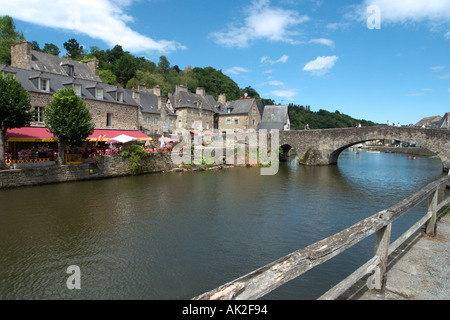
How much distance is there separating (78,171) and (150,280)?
14.6 metres

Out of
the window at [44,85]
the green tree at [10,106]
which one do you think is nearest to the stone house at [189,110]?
the window at [44,85]

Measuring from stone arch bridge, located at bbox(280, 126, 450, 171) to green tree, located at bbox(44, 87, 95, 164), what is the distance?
2428cm

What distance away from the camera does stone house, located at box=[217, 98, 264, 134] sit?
145 feet

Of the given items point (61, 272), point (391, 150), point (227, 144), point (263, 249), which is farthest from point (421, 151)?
point (61, 272)

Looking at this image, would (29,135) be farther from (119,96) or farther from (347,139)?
(347,139)

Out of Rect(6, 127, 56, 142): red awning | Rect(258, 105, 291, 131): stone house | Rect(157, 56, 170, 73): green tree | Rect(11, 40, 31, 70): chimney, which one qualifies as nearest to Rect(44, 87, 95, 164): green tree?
Rect(6, 127, 56, 142): red awning

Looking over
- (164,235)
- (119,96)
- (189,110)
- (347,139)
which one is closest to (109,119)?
(119,96)

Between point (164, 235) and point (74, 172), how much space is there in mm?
12158

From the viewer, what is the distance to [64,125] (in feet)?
56.1

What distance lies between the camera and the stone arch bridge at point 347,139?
80.7ft

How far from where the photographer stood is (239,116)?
4472 centimetres

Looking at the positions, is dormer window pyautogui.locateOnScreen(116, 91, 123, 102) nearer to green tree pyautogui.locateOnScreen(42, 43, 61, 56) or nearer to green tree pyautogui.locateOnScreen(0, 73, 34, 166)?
green tree pyautogui.locateOnScreen(0, 73, 34, 166)

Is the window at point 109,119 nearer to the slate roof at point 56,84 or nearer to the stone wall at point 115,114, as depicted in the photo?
the stone wall at point 115,114
